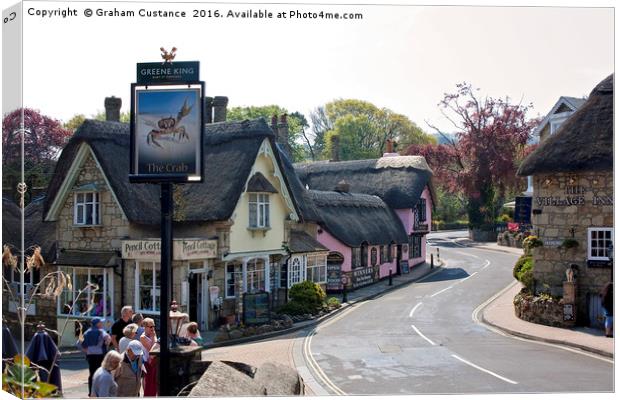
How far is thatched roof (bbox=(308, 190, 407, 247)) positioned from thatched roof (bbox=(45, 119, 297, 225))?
6657 mm

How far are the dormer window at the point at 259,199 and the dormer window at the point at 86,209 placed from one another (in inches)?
187

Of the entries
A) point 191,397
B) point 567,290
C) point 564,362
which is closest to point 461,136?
point 567,290

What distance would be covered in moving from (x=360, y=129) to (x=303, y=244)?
4.75m

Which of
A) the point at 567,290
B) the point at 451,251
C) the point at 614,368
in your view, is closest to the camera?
the point at 614,368

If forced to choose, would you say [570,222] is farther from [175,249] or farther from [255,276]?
[175,249]

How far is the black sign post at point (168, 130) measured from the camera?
11.7m

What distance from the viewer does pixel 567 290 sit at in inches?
790

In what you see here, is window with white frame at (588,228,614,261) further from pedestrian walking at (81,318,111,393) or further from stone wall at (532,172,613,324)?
pedestrian walking at (81,318,111,393)

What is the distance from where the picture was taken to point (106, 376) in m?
9.85

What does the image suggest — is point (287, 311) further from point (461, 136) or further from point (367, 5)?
point (367, 5)

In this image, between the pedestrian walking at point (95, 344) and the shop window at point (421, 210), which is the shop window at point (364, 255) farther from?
the pedestrian walking at point (95, 344)

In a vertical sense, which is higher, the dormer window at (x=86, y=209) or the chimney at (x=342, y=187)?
the chimney at (x=342, y=187)

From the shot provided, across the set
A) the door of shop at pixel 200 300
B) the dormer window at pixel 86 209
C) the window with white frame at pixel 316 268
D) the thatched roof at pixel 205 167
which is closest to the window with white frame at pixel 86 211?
the dormer window at pixel 86 209

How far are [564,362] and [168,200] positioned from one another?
916 centimetres
